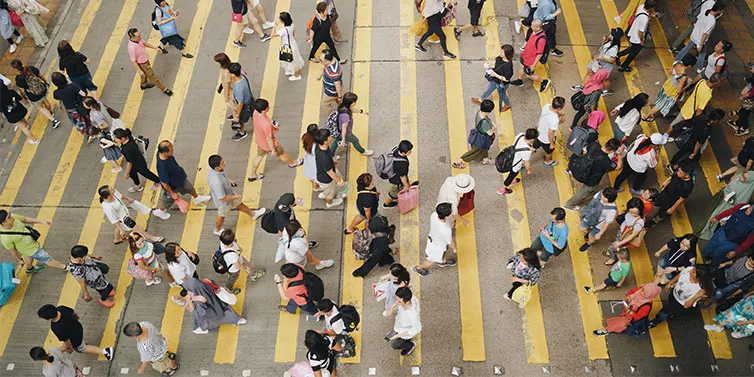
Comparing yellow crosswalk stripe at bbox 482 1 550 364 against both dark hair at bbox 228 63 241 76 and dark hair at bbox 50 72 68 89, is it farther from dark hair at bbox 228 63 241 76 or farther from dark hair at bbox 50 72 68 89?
dark hair at bbox 50 72 68 89

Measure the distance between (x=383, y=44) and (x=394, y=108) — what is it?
2182mm

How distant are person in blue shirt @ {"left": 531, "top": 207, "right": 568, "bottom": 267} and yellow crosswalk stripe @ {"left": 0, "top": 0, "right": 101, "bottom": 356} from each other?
8.86 meters

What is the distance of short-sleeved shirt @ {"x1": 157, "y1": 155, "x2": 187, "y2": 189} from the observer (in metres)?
9.73

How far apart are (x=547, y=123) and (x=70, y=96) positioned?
9100mm

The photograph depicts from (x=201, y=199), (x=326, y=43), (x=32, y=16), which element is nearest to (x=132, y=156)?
(x=201, y=199)

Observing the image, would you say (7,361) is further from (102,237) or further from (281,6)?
(281,6)

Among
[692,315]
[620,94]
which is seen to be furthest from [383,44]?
[692,315]

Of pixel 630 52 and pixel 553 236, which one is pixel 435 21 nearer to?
pixel 630 52

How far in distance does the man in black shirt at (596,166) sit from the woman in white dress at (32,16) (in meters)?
13.0

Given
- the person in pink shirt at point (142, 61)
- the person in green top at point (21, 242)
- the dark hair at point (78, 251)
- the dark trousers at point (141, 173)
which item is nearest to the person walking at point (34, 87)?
the person in pink shirt at point (142, 61)

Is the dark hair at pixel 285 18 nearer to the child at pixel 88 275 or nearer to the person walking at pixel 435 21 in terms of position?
the person walking at pixel 435 21

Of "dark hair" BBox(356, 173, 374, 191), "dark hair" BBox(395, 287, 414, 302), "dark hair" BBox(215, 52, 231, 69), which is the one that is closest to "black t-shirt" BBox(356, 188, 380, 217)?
"dark hair" BBox(356, 173, 374, 191)

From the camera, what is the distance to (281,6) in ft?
48.6

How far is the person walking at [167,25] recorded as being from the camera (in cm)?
1272
